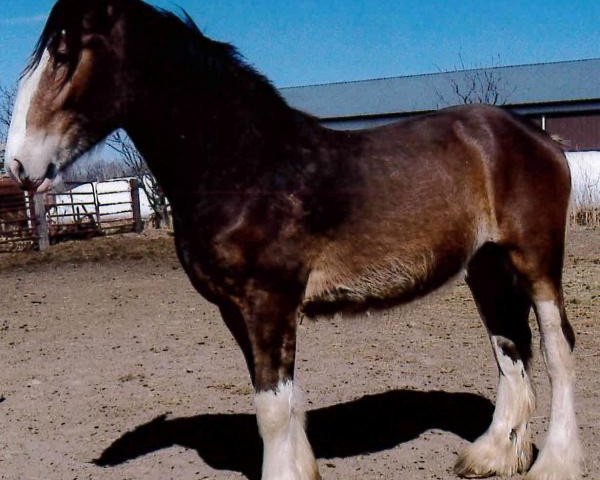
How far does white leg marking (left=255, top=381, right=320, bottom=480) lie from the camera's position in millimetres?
3340

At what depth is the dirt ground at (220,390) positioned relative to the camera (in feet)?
14.0

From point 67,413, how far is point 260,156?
281 cm

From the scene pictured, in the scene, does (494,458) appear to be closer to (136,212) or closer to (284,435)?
(284,435)

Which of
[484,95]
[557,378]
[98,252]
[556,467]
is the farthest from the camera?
[484,95]

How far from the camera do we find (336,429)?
15.5ft

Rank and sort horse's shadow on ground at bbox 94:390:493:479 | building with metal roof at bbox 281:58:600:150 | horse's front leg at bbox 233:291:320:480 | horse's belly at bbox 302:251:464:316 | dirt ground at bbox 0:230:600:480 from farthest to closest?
1. building with metal roof at bbox 281:58:600:150
2. horse's shadow on ground at bbox 94:390:493:479
3. dirt ground at bbox 0:230:600:480
4. horse's belly at bbox 302:251:464:316
5. horse's front leg at bbox 233:291:320:480

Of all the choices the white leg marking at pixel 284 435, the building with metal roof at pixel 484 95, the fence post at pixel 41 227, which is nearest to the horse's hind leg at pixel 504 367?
the white leg marking at pixel 284 435

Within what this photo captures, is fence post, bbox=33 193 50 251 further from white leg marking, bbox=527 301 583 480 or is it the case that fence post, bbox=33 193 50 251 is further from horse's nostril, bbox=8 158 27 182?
white leg marking, bbox=527 301 583 480

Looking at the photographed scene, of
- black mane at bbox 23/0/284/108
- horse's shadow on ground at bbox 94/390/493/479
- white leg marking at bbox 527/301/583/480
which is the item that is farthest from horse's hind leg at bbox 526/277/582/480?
black mane at bbox 23/0/284/108

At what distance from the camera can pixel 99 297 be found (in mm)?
9945

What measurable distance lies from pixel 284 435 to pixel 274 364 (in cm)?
34

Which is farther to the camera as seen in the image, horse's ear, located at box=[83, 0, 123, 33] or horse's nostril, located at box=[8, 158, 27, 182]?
horse's ear, located at box=[83, 0, 123, 33]

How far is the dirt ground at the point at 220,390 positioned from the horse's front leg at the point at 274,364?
0.61 metres

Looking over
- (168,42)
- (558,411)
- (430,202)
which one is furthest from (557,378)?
(168,42)
